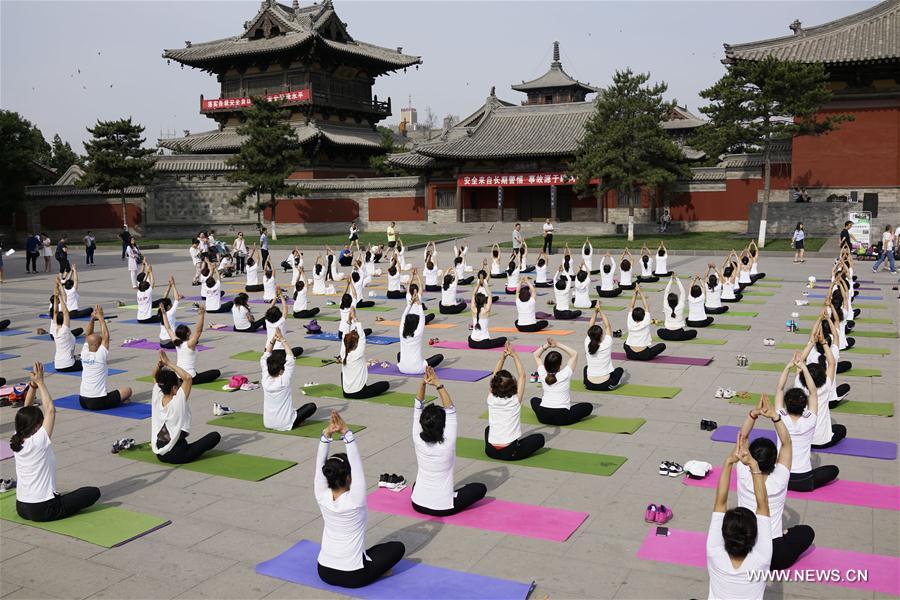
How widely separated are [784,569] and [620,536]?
52.7 inches

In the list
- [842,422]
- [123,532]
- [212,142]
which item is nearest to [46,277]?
[212,142]

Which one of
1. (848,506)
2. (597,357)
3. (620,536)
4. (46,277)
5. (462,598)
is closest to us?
(462,598)

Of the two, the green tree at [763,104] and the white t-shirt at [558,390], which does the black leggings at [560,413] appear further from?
the green tree at [763,104]

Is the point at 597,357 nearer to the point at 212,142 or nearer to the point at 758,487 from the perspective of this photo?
the point at 758,487

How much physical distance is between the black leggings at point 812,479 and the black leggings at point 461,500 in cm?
305

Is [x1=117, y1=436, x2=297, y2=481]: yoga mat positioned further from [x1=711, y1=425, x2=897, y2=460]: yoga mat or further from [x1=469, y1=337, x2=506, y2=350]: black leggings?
[x1=469, y1=337, x2=506, y2=350]: black leggings

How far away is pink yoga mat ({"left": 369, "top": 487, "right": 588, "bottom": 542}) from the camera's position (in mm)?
7039

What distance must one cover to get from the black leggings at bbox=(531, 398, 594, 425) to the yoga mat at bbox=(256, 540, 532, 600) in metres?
3.92

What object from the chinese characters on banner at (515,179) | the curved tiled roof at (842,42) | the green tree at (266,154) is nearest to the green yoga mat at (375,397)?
the curved tiled roof at (842,42)

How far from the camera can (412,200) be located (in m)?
49.0

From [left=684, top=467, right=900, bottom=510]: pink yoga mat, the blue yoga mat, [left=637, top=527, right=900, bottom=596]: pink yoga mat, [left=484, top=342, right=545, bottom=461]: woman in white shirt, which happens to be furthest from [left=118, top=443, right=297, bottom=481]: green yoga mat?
[left=684, top=467, right=900, bottom=510]: pink yoga mat

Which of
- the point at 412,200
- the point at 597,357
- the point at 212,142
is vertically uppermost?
the point at 212,142

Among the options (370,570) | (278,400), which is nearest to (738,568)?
(370,570)

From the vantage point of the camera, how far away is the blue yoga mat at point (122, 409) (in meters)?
11.1
